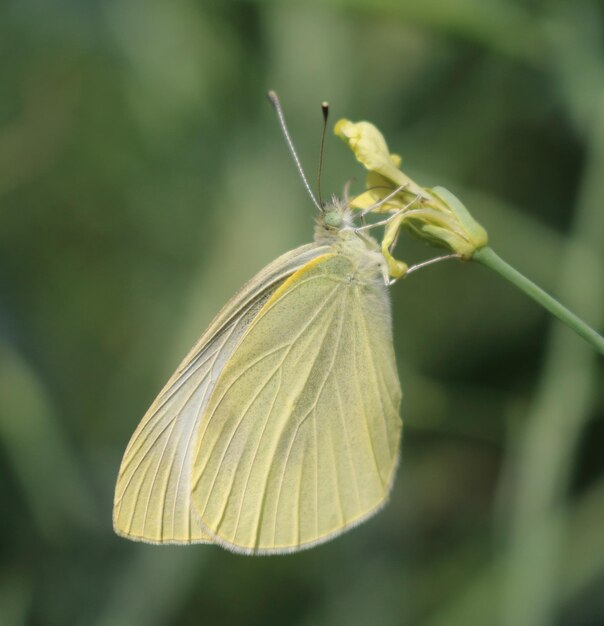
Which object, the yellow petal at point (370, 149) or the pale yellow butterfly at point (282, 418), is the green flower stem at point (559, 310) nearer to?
the yellow petal at point (370, 149)

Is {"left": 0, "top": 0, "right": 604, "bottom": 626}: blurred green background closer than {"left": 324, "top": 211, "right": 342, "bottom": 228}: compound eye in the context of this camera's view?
No

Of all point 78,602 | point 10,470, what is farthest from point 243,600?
point 10,470

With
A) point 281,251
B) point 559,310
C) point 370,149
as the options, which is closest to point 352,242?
point 370,149

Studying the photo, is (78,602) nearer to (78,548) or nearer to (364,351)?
(78,548)

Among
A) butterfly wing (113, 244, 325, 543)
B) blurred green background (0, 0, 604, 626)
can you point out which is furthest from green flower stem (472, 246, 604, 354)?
blurred green background (0, 0, 604, 626)

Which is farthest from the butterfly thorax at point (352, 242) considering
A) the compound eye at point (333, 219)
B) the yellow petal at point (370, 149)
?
the yellow petal at point (370, 149)

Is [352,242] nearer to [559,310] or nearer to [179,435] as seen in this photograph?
[179,435]

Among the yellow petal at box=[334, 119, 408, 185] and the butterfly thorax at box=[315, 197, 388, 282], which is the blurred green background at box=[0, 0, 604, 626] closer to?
the butterfly thorax at box=[315, 197, 388, 282]
